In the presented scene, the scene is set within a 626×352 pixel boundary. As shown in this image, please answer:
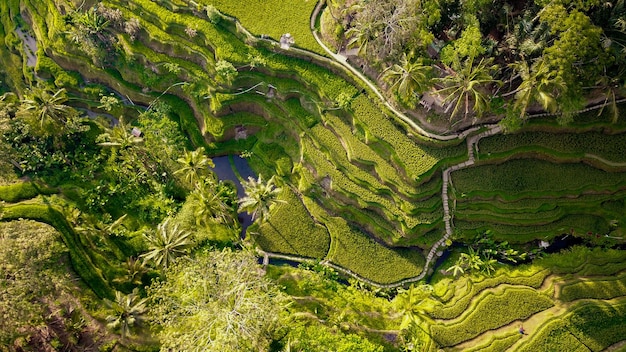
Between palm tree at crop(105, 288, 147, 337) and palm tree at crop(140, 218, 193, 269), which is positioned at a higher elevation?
palm tree at crop(140, 218, 193, 269)

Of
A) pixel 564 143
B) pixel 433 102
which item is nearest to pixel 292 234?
pixel 433 102

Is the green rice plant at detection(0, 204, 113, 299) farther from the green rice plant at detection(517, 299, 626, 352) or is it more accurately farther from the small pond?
the green rice plant at detection(517, 299, 626, 352)

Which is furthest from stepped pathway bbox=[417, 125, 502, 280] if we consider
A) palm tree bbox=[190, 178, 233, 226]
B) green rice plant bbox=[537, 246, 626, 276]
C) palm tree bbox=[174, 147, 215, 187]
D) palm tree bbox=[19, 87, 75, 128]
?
palm tree bbox=[19, 87, 75, 128]

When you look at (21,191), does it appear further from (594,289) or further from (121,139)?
(594,289)

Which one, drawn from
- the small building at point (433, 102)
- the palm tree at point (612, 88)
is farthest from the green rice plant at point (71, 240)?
the palm tree at point (612, 88)

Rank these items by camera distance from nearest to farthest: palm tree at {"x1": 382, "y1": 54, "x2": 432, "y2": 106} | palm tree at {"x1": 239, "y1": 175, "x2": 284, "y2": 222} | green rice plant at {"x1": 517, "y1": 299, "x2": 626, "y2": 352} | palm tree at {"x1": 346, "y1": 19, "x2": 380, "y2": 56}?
1. palm tree at {"x1": 382, "y1": 54, "x2": 432, "y2": 106}
2. green rice plant at {"x1": 517, "y1": 299, "x2": 626, "y2": 352}
3. palm tree at {"x1": 346, "y1": 19, "x2": 380, "y2": 56}
4. palm tree at {"x1": 239, "y1": 175, "x2": 284, "y2": 222}

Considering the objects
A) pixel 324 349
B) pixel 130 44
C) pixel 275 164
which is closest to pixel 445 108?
pixel 275 164
